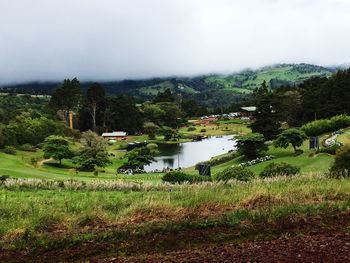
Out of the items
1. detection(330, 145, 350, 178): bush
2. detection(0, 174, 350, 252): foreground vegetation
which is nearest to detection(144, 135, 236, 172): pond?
detection(330, 145, 350, 178): bush

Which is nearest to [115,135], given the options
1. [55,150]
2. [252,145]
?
[55,150]

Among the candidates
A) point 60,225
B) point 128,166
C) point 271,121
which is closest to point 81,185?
point 60,225

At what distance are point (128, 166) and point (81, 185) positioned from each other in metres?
29.1

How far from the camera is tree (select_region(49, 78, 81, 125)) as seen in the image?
102m

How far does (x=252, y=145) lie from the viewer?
4497 centimetres

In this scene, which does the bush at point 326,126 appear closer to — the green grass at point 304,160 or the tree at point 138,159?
the green grass at point 304,160

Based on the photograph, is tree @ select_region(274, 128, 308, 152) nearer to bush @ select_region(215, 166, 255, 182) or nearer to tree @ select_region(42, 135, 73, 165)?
bush @ select_region(215, 166, 255, 182)

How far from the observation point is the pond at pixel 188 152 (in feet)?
212

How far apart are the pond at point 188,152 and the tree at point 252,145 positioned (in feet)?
52.3

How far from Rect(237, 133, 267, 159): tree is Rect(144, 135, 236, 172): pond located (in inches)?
627

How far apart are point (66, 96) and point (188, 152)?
1471 inches

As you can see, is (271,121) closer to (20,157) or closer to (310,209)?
(20,157)

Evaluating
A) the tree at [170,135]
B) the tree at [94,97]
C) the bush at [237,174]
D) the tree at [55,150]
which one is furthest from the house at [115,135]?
the bush at [237,174]

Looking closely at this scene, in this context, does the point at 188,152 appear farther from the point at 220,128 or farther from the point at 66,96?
the point at 220,128
